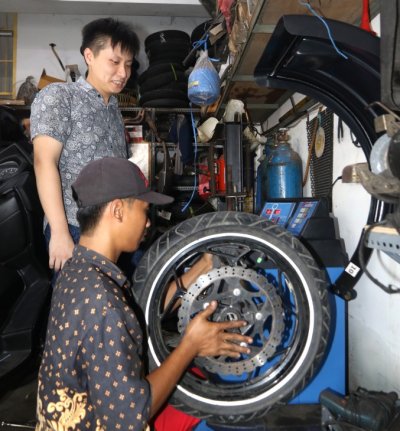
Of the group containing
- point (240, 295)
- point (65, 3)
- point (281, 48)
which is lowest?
point (240, 295)

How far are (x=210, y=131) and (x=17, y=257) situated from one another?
1.87 metres

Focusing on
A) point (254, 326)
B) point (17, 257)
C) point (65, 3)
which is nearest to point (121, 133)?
point (17, 257)

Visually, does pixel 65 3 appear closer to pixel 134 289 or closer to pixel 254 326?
pixel 134 289

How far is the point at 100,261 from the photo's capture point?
3.23ft

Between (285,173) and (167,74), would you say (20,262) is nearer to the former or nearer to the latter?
(285,173)

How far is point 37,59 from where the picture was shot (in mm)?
3854

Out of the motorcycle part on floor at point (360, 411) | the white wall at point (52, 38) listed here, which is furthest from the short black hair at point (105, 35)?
the white wall at point (52, 38)

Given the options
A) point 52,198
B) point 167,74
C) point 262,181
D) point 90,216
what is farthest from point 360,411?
point 167,74

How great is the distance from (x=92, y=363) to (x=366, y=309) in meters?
1.28

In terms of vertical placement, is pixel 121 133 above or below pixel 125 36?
below

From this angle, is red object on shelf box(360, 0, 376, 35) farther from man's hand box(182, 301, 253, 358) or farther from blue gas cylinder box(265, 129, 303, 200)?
man's hand box(182, 301, 253, 358)

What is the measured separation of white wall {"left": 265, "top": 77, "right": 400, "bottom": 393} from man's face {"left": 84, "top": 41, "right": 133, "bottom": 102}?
1141mm

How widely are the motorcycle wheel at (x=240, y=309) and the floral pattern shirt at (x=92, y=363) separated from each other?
333 millimetres

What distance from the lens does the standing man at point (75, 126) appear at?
50.0 inches
